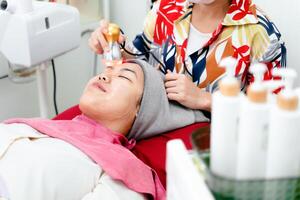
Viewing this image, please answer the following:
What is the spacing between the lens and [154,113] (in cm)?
139

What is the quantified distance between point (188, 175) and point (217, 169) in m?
0.05

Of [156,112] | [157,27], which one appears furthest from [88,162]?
[157,27]

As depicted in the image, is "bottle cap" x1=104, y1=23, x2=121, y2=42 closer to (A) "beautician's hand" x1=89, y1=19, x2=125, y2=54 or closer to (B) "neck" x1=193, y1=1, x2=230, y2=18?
(A) "beautician's hand" x1=89, y1=19, x2=125, y2=54

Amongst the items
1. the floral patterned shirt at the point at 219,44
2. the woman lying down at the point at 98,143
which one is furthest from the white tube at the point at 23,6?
the floral patterned shirt at the point at 219,44

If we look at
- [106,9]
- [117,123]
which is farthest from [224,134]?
[106,9]

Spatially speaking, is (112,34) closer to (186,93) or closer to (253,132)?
(186,93)

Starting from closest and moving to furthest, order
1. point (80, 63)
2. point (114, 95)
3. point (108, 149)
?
1. point (108, 149)
2. point (114, 95)
3. point (80, 63)

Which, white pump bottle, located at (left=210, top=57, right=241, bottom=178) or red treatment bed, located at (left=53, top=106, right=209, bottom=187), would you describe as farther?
red treatment bed, located at (left=53, top=106, right=209, bottom=187)

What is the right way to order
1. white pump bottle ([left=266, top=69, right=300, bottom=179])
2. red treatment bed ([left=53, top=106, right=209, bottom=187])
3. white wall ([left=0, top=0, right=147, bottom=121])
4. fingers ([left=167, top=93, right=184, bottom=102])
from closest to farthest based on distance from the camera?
1. white pump bottle ([left=266, top=69, right=300, bottom=179])
2. red treatment bed ([left=53, top=106, right=209, bottom=187])
3. fingers ([left=167, top=93, right=184, bottom=102])
4. white wall ([left=0, top=0, right=147, bottom=121])

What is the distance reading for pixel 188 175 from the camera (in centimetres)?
73

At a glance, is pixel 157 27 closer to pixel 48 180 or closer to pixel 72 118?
pixel 72 118

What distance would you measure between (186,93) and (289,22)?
483 mm

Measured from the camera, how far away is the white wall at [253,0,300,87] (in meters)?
1.53

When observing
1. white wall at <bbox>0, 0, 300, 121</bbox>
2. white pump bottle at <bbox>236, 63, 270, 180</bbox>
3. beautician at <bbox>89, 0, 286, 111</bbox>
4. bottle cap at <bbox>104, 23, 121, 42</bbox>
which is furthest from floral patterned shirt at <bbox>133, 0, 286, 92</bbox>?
white pump bottle at <bbox>236, 63, 270, 180</bbox>
